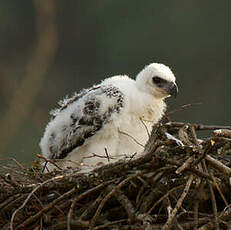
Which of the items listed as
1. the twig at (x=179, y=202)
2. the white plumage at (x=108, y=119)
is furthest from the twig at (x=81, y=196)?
the white plumage at (x=108, y=119)

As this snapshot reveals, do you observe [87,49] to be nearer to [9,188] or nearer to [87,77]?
[87,77]

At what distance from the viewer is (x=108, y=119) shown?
6.26 meters

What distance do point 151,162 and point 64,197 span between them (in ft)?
1.82

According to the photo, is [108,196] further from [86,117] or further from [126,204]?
[86,117]

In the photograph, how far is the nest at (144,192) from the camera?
4.71 meters

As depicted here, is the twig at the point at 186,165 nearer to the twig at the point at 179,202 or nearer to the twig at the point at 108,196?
the twig at the point at 179,202

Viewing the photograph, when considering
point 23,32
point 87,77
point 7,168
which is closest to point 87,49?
point 23,32

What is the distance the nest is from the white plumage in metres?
1.11

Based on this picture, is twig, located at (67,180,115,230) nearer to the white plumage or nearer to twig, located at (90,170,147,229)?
twig, located at (90,170,147,229)

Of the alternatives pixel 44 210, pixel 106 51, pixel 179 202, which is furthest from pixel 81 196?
pixel 106 51

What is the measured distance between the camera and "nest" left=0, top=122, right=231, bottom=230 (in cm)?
471

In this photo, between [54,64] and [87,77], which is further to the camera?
[54,64]

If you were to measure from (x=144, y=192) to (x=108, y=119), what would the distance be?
1396 mm

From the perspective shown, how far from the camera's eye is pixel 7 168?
17.6ft
